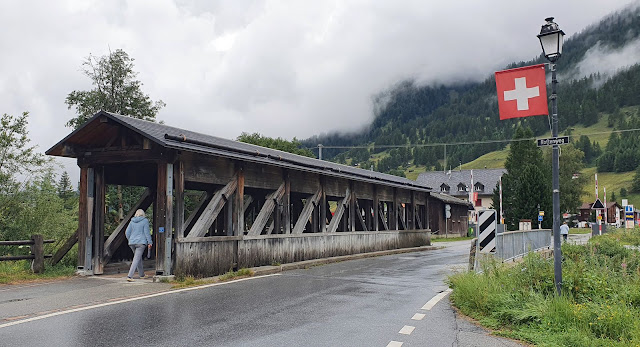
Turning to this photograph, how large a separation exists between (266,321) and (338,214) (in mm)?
13092

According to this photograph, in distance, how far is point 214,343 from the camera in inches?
248

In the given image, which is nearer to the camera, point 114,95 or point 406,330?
point 406,330

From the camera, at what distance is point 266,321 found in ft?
25.1

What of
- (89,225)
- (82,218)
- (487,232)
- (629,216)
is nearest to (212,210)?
(89,225)

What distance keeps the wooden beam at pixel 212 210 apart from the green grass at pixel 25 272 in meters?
3.39

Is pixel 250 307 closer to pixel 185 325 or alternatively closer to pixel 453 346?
pixel 185 325

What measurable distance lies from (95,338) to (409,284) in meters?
7.77

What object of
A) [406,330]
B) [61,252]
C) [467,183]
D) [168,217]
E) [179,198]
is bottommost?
[406,330]

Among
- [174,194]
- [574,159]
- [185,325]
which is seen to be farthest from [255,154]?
[574,159]

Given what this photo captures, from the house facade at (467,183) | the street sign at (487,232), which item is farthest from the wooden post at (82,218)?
the house facade at (467,183)

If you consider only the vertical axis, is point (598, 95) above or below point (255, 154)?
above

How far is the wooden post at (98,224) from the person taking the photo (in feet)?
44.2

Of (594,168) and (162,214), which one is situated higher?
(594,168)

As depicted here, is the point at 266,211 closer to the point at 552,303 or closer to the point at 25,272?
the point at 25,272
